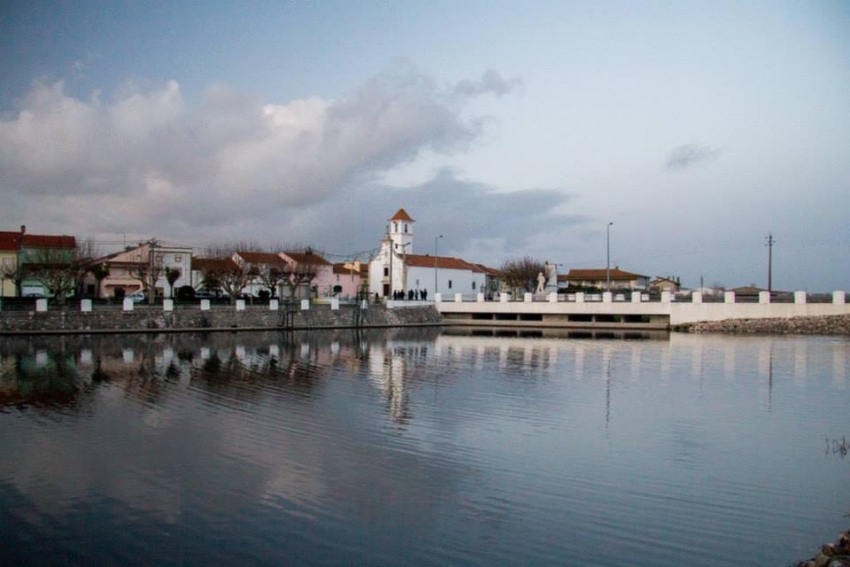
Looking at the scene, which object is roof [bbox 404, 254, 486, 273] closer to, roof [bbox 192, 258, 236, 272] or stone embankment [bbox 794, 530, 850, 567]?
roof [bbox 192, 258, 236, 272]

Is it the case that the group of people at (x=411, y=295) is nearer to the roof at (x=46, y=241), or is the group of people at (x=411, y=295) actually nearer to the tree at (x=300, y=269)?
the tree at (x=300, y=269)

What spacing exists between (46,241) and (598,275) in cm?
7286

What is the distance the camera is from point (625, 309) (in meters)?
55.6

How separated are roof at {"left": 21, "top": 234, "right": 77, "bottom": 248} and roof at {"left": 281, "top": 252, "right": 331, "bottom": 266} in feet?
66.8

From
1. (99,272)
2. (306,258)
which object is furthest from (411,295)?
(99,272)

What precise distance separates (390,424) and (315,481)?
179 inches

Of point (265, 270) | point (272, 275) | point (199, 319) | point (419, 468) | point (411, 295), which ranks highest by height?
point (265, 270)

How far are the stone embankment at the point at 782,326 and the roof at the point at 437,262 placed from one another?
30330 mm

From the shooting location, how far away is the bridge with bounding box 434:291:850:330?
49.5m

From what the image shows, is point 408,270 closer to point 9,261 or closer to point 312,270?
point 312,270

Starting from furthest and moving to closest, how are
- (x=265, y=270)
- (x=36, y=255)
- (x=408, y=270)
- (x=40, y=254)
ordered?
(x=408, y=270) < (x=265, y=270) < (x=36, y=255) < (x=40, y=254)

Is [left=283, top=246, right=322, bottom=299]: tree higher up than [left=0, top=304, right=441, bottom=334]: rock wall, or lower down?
higher up

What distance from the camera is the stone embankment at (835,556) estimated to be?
21.9 ft

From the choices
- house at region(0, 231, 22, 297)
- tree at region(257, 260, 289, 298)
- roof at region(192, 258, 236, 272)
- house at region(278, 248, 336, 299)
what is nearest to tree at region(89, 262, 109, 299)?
house at region(0, 231, 22, 297)
